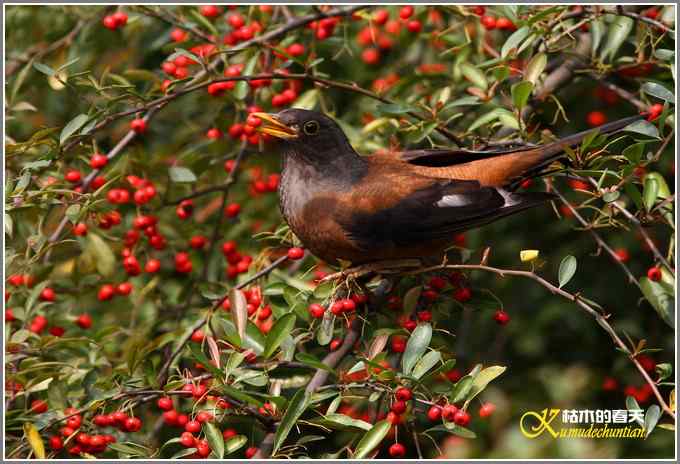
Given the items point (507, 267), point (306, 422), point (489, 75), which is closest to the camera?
point (306, 422)

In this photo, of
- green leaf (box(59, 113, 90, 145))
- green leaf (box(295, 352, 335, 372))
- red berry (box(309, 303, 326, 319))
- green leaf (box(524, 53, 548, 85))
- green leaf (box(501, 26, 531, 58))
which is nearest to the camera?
green leaf (box(295, 352, 335, 372))

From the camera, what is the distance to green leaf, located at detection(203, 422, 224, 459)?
10.3 ft

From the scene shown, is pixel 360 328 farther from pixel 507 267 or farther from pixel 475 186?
pixel 507 267

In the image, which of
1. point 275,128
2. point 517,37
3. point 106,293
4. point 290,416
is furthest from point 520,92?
point 106,293

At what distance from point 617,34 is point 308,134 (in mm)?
1565

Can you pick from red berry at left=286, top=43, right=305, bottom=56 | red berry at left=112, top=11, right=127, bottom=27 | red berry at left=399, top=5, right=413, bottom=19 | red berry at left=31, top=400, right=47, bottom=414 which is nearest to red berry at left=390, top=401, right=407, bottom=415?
red berry at left=31, top=400, right=47, bottom=414

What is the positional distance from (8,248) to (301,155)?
1478mm

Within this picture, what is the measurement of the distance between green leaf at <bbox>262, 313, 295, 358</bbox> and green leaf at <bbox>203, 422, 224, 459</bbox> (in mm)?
330

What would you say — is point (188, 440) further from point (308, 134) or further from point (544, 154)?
point (544, 154)

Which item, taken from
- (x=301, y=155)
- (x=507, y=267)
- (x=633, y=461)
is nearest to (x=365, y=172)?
(x=301, y=155)

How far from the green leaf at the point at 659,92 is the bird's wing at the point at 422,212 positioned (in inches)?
29.3

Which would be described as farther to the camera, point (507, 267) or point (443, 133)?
point (507, 267)

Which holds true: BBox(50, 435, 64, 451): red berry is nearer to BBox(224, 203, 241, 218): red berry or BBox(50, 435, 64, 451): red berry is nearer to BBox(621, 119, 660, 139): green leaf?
BBox(224, 203, 241, 218): red berry

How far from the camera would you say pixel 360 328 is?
3.75 m
